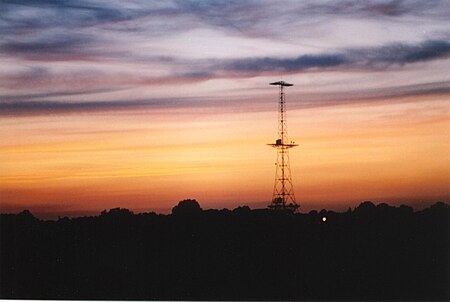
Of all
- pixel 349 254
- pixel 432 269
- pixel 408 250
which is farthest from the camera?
pixel 349 254

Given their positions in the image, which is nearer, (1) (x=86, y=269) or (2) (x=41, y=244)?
(1) (x=86, y=269)

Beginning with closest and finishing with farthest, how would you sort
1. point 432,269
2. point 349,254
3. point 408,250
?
1. point 432,269
2. point 408,250
3. point 349,254

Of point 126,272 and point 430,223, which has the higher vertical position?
point 430,223

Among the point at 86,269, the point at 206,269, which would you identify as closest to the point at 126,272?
the point at 86,269

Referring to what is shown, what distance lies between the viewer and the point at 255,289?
21.6 feet

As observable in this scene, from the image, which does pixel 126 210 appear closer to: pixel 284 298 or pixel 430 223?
pixel 284 298

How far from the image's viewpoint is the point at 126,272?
7750 mm

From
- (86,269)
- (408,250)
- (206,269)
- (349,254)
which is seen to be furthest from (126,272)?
(408,250)

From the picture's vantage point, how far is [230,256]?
8.23 m

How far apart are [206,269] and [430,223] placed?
2.89m

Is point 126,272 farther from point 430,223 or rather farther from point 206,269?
point 430,223

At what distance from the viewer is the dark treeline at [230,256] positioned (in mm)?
6512

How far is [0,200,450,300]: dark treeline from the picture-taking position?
6.51 m

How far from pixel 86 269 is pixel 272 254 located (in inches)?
96.3
